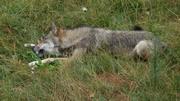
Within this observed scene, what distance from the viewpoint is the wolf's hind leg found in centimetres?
674

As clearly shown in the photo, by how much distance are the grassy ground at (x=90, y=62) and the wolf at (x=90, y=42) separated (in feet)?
0.73

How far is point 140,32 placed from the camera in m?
7.25

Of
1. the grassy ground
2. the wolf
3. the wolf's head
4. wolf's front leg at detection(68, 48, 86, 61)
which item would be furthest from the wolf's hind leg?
the wolf's head

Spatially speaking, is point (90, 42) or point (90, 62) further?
point (90, 42)

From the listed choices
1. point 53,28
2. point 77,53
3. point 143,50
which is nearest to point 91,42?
point 77,53

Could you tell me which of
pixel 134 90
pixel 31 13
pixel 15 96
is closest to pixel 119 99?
pixel 134 90

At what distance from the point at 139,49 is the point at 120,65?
81cm

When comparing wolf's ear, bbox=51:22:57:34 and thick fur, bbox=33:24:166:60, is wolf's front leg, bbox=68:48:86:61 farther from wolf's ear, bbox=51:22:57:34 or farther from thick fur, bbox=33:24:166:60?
wolf's ear, bbox=51:22:57:34

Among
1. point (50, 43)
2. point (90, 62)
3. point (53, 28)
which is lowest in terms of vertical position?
point (90, 62)

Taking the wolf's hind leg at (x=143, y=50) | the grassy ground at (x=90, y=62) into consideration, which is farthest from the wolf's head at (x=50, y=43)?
the wolf's hind leg at (x=143, y=50)

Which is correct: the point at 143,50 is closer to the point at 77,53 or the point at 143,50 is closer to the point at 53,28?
the point at 77,53

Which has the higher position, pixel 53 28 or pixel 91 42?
pixel 53 28

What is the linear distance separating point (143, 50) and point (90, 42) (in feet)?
3.11

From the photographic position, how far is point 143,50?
6891 mm
